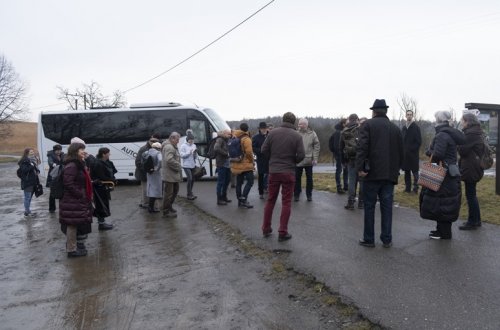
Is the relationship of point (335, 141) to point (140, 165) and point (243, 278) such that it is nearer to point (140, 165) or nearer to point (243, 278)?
point (140, 165)

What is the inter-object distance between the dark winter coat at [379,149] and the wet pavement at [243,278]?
103 centimetres

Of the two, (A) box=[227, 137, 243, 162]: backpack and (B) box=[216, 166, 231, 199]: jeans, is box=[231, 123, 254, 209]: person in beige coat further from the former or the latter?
(B) box=[216, 166, 231, 199]: jeans

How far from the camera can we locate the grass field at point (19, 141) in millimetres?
76688

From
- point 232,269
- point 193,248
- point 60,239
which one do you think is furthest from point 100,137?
point 232,269

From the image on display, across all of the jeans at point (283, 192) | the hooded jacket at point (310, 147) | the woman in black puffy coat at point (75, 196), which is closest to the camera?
the jeans at point (283, 192)

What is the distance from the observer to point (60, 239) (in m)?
8.85

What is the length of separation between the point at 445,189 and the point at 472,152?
47.6 inches

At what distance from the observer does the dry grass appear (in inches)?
3029

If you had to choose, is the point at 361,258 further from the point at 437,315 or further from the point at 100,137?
the point at 100,137

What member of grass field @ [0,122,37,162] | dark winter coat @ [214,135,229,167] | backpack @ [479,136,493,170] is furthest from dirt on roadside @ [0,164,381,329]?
grass field @ [0,122,37,162]

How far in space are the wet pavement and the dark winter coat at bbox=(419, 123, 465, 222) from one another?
0.41 m

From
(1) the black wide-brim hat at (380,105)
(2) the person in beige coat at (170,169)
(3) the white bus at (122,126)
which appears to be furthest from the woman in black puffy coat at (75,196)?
(3) the white bus at (122,126)

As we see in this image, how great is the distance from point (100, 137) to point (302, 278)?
14.8m

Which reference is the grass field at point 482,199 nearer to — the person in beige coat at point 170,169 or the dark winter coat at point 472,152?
the dark winter coat at point 472,152
